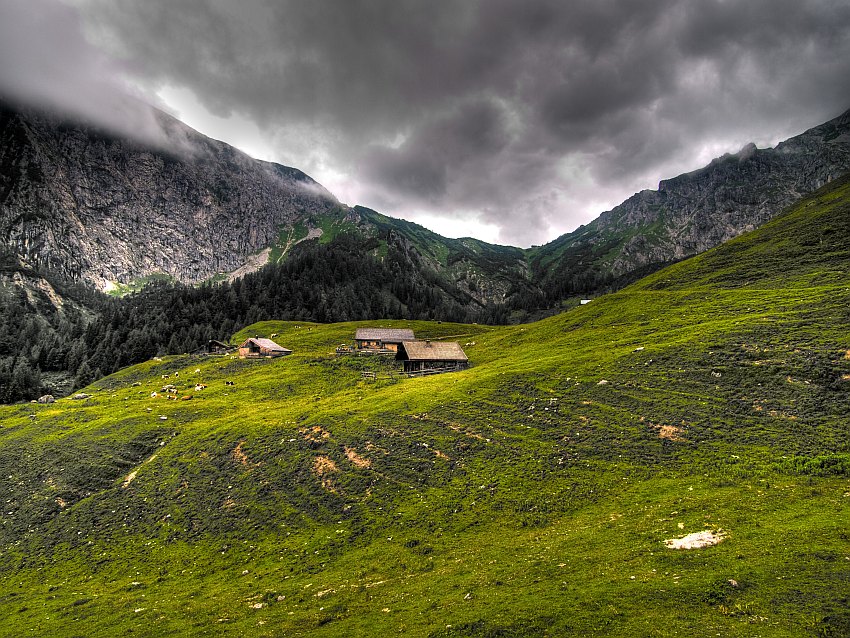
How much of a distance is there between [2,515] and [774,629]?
5715 cm

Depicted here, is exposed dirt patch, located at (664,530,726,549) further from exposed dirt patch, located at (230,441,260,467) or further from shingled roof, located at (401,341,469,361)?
shingled roof, located at (401,341,469,361)

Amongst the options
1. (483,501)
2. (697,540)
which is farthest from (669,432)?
(483,501)

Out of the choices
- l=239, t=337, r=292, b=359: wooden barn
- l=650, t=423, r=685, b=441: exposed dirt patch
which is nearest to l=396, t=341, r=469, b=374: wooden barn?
l=239, t=337, r=292, b=359: wooden barn

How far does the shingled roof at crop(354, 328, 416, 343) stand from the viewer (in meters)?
109

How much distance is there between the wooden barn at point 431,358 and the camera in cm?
7906

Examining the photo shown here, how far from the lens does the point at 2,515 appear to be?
36.2 metres

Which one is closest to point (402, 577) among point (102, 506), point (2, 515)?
point (102, 506)

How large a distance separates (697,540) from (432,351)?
64355mm

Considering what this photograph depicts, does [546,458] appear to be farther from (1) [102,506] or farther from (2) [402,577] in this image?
(1) [102,506]

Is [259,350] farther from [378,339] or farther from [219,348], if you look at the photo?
[219,348]

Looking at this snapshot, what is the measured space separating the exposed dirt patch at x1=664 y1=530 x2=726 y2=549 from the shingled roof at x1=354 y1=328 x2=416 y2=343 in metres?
90.5

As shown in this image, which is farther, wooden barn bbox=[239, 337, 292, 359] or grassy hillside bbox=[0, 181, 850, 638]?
wooden barn bbox=[239, 337, 292, 359]

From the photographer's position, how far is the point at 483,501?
27.8 meters

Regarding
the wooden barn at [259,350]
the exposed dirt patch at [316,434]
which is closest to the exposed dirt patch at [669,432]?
the exposed dirt patch at [316,434]
